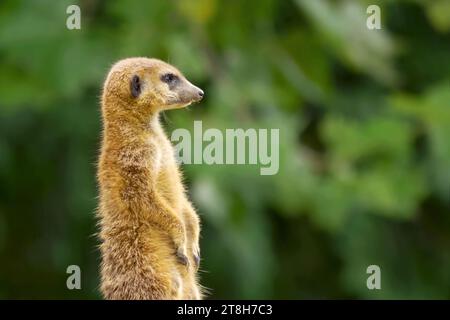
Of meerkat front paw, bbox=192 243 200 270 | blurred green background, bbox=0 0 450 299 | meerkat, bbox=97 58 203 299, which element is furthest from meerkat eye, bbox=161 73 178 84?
blurred green background, bbox=0 0 450 299

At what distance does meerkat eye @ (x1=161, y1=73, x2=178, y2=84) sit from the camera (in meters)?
0.70

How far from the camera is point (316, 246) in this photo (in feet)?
17.3

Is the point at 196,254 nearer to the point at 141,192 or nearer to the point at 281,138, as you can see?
the point at 141,192

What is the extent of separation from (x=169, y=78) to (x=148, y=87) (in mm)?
20

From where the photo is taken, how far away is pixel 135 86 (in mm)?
667

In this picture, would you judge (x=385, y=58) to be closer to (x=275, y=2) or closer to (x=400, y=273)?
(x=275, y=2)

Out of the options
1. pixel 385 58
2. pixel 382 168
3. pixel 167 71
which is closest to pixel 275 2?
pixel 385 58

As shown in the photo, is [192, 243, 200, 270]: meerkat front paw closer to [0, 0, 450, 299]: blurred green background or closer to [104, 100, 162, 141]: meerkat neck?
[104, 100, 162, 141]: meerkat neck

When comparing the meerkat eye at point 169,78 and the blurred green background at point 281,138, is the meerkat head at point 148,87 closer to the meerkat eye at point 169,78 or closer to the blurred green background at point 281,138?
the meerkat eye at point 169,78

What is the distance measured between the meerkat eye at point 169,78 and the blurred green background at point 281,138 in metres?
0.90

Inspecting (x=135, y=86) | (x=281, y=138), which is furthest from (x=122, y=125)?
(x=281, y=138)

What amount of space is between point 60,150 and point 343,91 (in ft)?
4.68

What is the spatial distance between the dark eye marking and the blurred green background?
898mm

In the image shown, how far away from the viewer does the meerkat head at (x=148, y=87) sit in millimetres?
665
